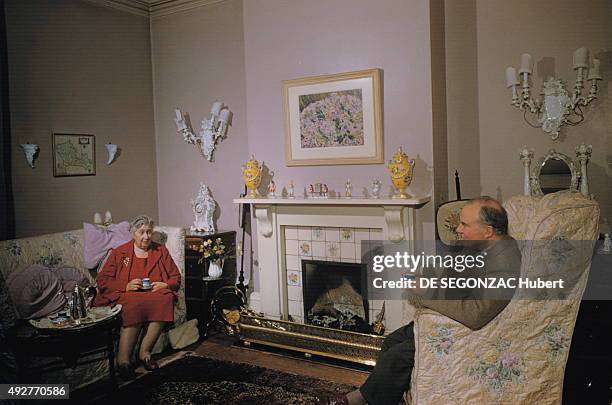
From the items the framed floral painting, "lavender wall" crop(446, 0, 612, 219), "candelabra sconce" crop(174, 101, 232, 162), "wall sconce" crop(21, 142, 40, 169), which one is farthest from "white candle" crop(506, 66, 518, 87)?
"wall sconce" crop(21, 142, 40, 169)

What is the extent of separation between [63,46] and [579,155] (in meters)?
4.14

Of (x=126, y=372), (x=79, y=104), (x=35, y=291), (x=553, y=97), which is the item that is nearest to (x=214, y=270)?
(x=126, y=372)

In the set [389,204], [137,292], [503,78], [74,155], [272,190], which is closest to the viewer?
[389,204]

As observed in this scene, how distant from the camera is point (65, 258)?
3.59 m

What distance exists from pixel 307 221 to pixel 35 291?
1.91m

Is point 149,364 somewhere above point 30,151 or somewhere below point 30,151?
below

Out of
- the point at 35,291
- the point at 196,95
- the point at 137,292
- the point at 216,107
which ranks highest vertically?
the point at 196,95

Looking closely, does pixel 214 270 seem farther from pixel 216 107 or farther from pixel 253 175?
pixel 216 107

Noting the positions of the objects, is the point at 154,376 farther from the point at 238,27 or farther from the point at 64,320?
the point at 238,27

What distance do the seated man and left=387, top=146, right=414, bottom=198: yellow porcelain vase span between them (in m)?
1.02

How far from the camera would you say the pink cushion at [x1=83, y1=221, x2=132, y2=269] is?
3723mm

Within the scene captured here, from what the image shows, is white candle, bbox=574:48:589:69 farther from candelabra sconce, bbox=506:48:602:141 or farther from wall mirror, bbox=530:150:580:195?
wall mirror, bbox=530:150:580:195

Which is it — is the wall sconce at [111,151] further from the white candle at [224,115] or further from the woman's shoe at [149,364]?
the woman's shoe at [149,364]

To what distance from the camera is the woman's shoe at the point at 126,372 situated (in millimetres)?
3258
